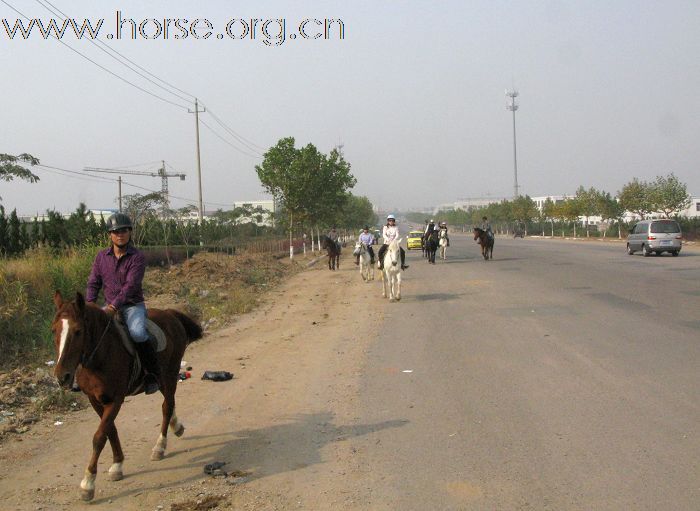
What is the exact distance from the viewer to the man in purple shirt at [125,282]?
577 centimetres

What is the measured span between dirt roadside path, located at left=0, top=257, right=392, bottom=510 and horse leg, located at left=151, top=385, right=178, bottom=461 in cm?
8

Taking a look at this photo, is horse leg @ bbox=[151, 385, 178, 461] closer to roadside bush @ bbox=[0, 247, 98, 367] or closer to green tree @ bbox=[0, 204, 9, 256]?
roadside bush @ bbox=[0, 247, 98, 367]

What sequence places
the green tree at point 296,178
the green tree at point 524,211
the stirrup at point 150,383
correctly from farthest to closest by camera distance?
the green tree at point 524,211 < the green tree at point 296,178 < the stirrup at point 150,383

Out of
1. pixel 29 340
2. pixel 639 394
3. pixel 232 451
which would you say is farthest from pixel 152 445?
pixel 29 340

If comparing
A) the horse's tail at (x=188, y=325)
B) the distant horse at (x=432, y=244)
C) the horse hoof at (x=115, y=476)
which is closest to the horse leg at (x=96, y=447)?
the horse hoof at (x=115, y=476)

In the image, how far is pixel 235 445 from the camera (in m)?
6.19

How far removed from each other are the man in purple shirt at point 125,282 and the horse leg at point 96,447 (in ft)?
2.30

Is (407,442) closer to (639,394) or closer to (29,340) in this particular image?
(639,394)

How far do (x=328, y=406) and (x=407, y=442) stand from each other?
1539mm

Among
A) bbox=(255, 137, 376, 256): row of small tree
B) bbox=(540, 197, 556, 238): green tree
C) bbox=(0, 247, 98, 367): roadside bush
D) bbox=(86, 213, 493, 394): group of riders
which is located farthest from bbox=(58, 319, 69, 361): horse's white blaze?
bbox=(540, 197, 556, 238): green tree

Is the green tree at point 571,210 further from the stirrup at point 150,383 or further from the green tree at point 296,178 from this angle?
the stirrup at point 150,383

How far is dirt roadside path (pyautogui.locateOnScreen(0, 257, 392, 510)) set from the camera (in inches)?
198

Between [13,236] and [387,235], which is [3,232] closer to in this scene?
[13,236]

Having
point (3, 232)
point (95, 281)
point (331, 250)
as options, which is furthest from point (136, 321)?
point (331, 250)
